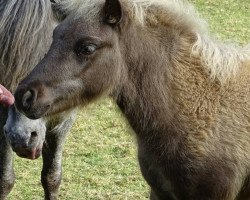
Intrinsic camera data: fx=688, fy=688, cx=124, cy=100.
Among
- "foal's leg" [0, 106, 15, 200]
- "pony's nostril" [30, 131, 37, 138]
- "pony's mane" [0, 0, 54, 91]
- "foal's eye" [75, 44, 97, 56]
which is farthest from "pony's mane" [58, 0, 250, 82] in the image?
"foal's leg" [0, 106, 15, 200]

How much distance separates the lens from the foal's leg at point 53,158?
204 inches

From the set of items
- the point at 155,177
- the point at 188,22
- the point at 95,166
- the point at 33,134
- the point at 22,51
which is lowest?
the point at 95,166

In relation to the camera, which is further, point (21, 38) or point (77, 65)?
point (21, 38)

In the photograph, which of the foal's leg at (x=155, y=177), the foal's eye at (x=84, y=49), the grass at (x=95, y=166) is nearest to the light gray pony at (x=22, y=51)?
the foal's leg at (x=155, y=177)

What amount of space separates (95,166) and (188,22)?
114 inches

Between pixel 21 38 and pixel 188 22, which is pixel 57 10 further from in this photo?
pixel 188 22

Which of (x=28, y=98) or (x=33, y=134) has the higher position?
(x=28, y=98)

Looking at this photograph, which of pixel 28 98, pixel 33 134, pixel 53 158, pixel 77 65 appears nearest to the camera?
pixel 28 98

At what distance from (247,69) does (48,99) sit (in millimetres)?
1192

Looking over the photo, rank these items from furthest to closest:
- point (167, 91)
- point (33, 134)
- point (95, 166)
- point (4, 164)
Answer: point (95, 166) < point (4, 164) < point (33, 134) < point (167, 91)

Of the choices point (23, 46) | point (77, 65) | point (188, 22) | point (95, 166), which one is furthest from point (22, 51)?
point (95, 166)

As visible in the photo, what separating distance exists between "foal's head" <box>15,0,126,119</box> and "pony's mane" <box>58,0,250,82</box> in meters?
0.10

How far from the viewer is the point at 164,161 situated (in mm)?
3836

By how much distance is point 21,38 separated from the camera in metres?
4.28
